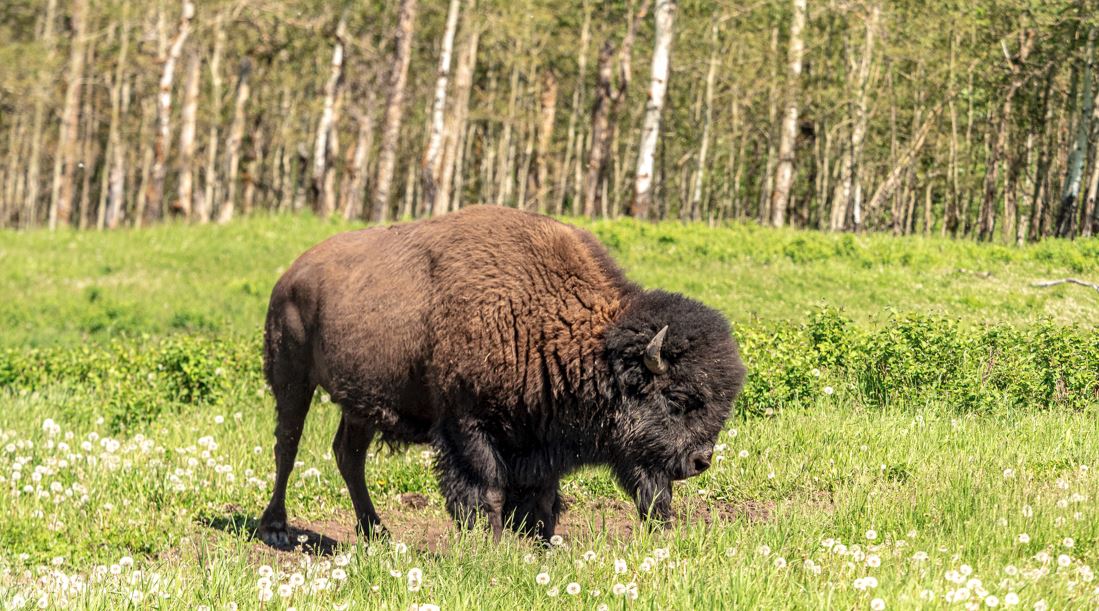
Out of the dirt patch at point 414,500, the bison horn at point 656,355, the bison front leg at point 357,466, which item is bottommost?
the dirt patch at point 414,500

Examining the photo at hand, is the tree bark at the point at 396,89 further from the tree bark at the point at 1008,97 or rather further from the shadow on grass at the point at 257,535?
the shadow on grass at the point at 257,535

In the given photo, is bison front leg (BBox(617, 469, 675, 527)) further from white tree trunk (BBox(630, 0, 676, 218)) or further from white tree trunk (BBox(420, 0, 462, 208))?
white tree trunk (BBox(420, 0, 462, 208))

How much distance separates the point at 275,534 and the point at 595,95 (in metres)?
29.7

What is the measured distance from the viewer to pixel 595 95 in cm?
3631

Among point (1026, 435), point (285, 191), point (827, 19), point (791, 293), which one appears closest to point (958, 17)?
point (827, 19)

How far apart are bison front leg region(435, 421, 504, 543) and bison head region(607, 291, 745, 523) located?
2.54ft

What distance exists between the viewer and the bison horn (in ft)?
20.5

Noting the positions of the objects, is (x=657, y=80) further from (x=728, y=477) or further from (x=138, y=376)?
(x=728, y=477)

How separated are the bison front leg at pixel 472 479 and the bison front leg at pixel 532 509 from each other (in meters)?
0.19

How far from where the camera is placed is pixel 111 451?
8.90 m

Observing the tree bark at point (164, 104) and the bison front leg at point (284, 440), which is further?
the tree bark at point (164, 104)

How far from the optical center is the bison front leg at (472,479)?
670 cm

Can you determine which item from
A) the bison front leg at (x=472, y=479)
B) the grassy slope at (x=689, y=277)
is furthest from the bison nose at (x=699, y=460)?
the grassy slope at (x=689, y=277)

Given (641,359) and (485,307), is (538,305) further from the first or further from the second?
(641,359)
